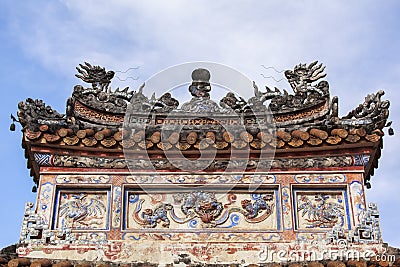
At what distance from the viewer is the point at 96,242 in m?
11.2

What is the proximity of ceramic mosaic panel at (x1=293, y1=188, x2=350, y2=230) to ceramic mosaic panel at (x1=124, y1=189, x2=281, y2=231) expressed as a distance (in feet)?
1.34

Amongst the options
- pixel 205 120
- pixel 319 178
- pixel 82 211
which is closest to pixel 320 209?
pixel 319 178

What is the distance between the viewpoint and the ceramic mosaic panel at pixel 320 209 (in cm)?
1151

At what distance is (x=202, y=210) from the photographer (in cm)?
1173

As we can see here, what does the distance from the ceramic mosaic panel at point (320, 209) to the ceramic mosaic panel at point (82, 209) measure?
3430mm

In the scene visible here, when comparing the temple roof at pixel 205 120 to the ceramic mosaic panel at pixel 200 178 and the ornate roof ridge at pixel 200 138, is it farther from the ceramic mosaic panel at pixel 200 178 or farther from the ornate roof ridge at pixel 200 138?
the ceramic mosaic panel at pixel 200 178

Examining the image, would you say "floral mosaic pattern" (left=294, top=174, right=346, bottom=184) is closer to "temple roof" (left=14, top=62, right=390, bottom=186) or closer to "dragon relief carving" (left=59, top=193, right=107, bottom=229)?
"temple roof" (left=14, top=62, right=390, bottom=186)

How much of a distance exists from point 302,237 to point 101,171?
3.81 m

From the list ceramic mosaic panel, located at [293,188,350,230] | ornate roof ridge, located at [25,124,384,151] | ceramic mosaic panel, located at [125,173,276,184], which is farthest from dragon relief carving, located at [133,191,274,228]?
ornate roof ridge, located at [25,124,384,151]

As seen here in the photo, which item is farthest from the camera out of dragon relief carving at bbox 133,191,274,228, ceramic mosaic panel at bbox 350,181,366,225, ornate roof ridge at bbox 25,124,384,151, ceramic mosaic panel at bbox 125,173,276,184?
ceramic mosaic panel at bbox 125,173,276,184

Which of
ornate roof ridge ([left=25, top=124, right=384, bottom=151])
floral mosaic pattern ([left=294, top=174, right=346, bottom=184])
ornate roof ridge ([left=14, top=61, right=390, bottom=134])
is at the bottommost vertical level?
floral mosaic pattern ([left=294, top=174, right=346, bottom=184])

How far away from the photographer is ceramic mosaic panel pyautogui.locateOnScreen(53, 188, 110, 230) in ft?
37.8

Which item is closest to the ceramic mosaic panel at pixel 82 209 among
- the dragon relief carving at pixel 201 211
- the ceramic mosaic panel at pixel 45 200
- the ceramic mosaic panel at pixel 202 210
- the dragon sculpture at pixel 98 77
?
the ceramic mosaic panel at pixel 45 200

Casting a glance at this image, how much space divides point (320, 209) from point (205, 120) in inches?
118
